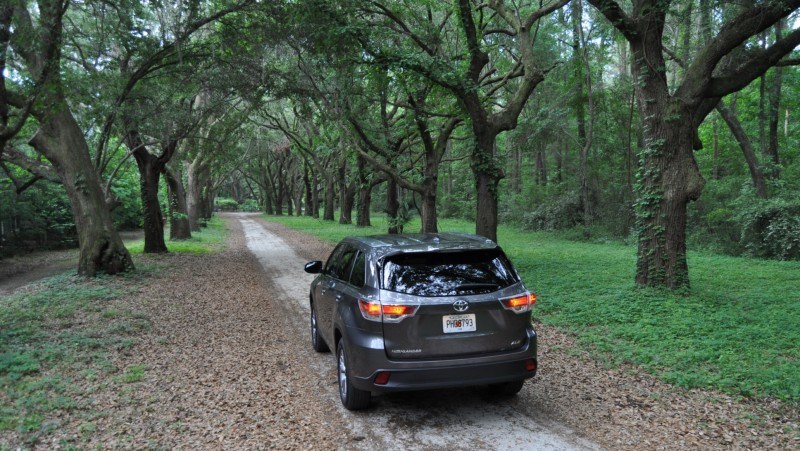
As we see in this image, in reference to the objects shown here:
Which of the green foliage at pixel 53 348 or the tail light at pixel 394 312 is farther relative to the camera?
the green foliage at pixel 53 348

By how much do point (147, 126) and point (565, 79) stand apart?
17.9 meters

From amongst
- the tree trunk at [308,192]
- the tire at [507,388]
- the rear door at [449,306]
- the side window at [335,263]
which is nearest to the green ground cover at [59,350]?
the side window at [335,263]

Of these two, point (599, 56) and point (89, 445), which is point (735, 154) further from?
point (89, 445)

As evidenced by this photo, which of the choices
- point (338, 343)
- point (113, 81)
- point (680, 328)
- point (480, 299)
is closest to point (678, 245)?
point (680, 328)

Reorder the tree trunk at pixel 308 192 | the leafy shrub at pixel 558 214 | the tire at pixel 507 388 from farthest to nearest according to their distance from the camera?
the tree trunk at pixel 308 192
the leafy shrub at pixel 558 214
the tire at pixel 507 388

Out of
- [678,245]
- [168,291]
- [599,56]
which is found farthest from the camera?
[599,56]

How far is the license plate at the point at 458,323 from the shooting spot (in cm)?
413

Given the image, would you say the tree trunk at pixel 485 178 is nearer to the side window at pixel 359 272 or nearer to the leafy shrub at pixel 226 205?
the side window at pixel 359 272

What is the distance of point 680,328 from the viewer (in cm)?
673

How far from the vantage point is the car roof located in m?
4.52

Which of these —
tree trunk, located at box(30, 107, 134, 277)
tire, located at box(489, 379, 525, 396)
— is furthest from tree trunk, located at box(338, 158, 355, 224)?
tire, located at box(489, 379, 525, 396)

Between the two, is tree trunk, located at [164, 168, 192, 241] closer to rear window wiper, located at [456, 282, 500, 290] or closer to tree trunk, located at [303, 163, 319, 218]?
rear window wiper, located at [456, 282, 500, 290]

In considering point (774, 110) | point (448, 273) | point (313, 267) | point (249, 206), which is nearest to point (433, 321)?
point (448, 273)

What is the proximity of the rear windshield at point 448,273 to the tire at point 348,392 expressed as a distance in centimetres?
92
